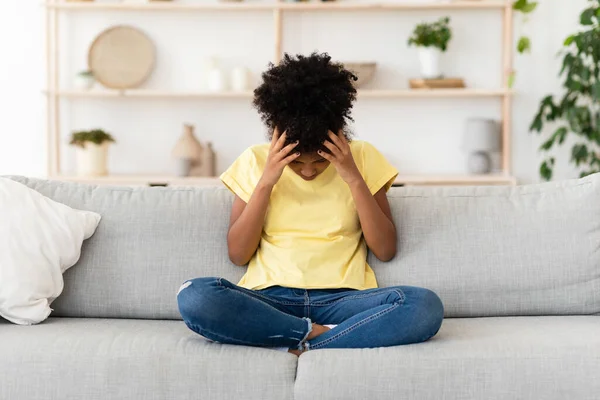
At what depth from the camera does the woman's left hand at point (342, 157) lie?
1.92m

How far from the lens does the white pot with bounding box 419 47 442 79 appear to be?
4.25 metres

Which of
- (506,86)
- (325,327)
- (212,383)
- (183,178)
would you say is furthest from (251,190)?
(506,86)

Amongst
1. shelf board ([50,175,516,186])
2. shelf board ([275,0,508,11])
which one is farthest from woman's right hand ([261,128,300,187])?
shelf board ([275,0,508,11])

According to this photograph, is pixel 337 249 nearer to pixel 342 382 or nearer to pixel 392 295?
pixel 392 295

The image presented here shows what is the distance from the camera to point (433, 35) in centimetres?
424

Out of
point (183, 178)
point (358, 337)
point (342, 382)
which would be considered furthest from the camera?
point (183, 178)

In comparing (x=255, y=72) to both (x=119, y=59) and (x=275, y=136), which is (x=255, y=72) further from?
(x=275, y=136)

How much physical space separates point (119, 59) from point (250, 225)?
2.75 metres

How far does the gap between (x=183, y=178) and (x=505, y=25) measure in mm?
1959

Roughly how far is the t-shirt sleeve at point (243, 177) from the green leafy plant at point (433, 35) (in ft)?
7.96

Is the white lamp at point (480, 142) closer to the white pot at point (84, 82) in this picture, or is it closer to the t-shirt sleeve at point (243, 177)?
the white pot at point (84, 82)

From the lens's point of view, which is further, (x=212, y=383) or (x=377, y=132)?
(x=377, y=132)

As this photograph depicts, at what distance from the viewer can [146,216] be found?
6.89 feet

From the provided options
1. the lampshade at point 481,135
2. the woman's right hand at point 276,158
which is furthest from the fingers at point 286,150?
the lampshade at point 481,135
